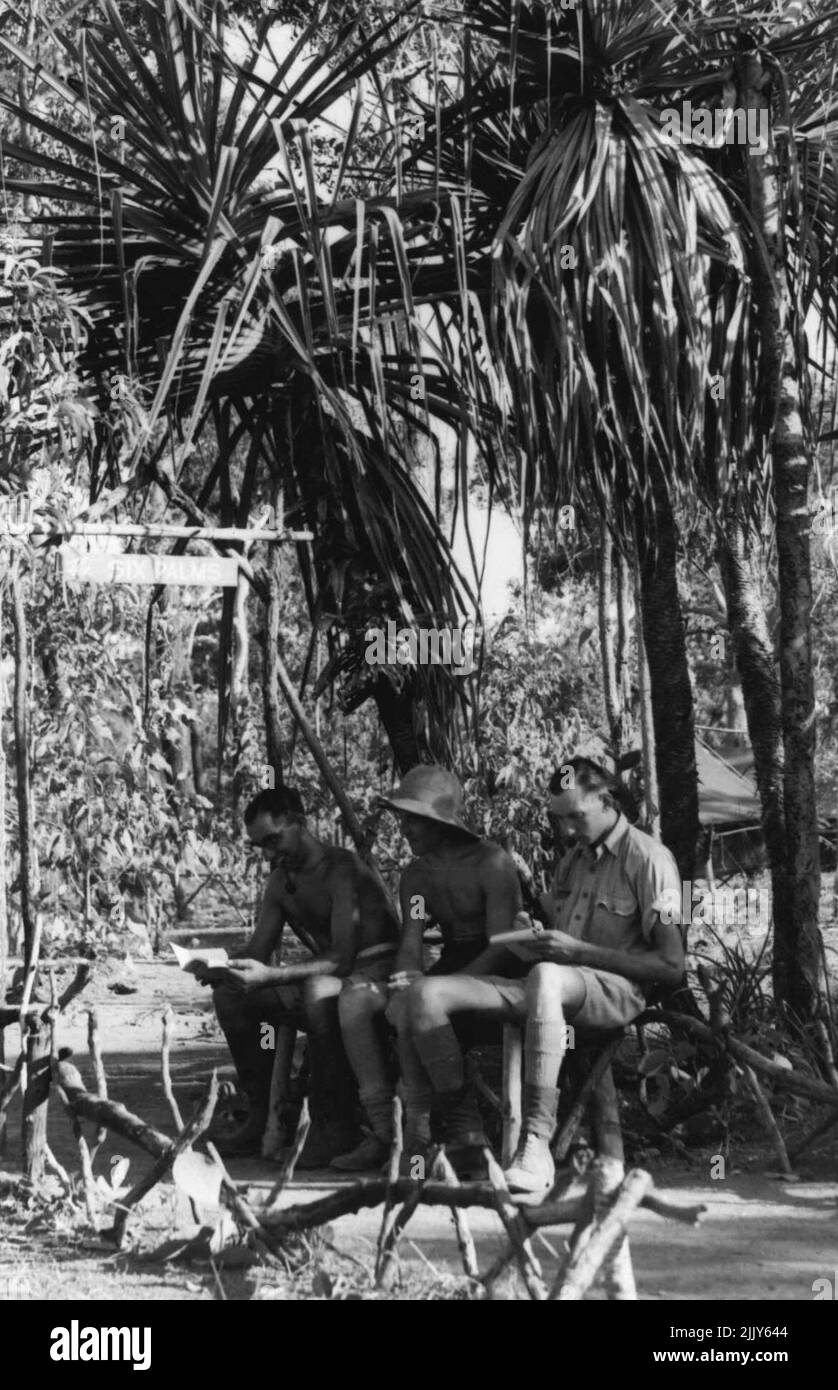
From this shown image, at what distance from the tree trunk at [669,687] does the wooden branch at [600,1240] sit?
11.1 ft

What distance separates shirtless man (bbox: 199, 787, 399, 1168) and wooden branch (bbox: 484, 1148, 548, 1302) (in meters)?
1.69

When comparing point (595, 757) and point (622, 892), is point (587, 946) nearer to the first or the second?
point (622, 892)

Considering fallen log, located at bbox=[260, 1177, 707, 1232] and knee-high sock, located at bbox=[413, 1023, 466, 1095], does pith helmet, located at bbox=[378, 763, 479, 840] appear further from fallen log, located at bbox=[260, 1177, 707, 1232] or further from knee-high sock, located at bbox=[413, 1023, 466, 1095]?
fallen log, located at bbox=[260, 1177, 707, 1232]

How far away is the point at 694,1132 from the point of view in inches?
227

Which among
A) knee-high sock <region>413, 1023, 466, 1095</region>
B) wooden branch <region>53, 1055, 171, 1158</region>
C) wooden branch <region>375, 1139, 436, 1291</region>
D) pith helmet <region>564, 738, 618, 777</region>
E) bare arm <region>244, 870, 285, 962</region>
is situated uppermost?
pith helmet <region>564, 738, 618, 777</region>

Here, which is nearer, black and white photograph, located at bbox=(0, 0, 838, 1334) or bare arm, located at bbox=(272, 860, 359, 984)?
black and white photograph, located at bbox=(0, 0, 838, 1334)

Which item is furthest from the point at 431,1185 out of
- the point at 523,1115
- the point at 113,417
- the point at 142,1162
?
the point at 113,417

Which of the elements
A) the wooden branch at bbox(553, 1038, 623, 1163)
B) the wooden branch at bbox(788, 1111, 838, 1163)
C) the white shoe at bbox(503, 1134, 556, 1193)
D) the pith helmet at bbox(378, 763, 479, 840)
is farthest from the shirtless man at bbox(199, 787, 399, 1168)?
the wooden branch at bbox(788, 1111, 838, 1163)

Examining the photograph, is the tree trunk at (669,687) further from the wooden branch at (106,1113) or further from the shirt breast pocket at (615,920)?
the wooden branch at (106,1113)

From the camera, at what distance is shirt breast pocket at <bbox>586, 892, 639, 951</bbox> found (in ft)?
17.8

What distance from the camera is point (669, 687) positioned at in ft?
23.3

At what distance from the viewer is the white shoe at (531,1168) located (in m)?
4.87

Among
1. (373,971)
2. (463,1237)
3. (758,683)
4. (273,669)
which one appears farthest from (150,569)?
(758,683)

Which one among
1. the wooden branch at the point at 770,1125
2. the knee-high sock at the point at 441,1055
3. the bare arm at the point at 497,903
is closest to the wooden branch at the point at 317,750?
the bare arm at the point at 497,903
